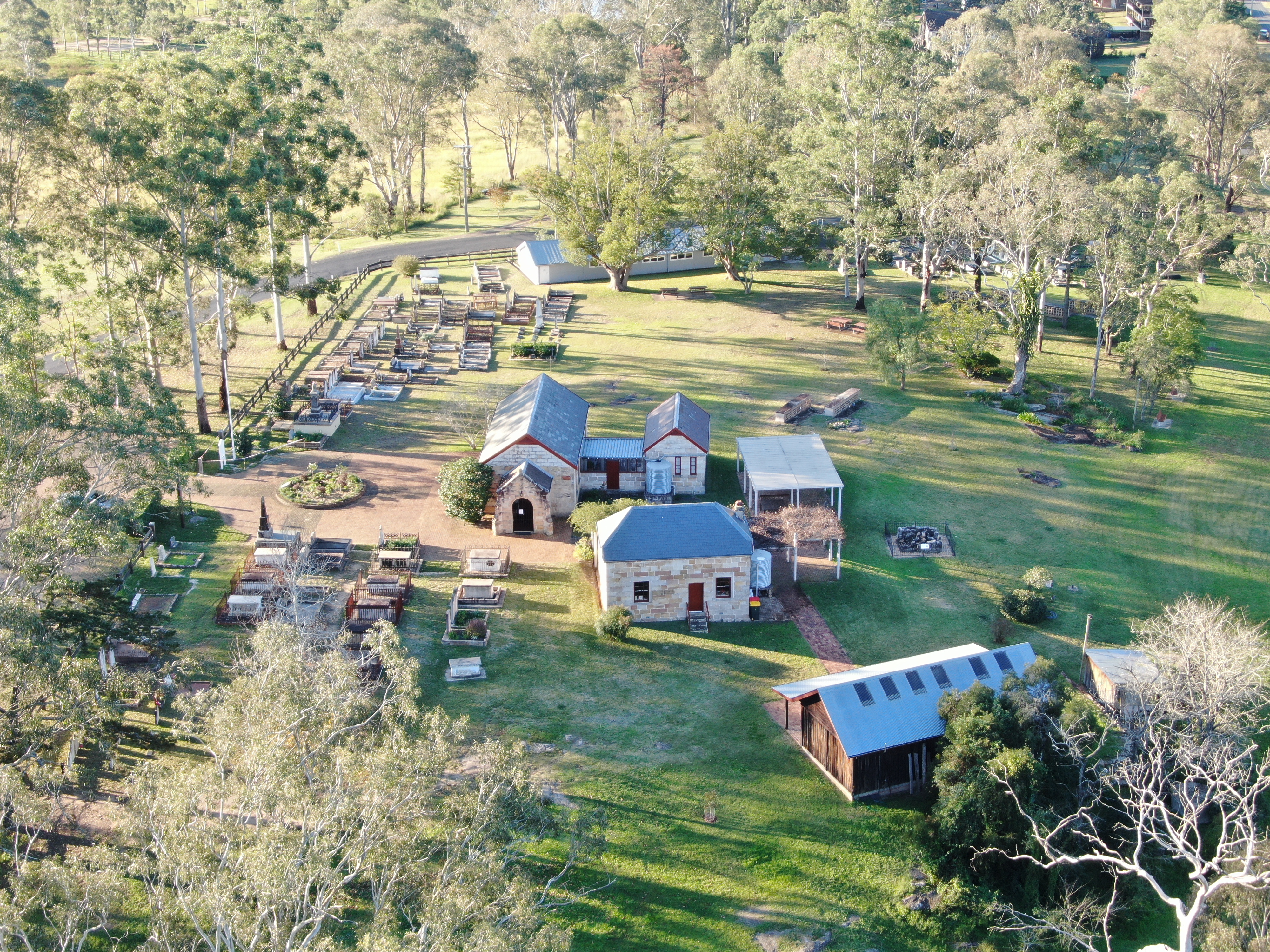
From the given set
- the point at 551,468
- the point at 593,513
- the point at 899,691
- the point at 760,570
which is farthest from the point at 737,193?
the point at 899,691

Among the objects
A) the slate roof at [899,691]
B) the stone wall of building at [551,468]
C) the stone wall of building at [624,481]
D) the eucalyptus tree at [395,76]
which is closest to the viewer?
the slate roof at [899,691]

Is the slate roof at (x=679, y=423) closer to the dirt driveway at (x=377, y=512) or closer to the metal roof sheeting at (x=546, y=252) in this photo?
the dirt driveway at (x=377, y=512)

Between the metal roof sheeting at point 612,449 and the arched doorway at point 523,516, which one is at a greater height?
the metal roof sheeting at point 612,449

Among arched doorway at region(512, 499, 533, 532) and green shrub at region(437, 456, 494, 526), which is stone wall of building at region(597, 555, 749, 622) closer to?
arched doorway at region(512, 499, 533, 532)

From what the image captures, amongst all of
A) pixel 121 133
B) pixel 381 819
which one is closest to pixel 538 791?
pixel 381 819

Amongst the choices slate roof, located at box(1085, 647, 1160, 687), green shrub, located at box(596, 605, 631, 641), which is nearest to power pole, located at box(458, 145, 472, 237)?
green shrub, located at box(596, 605, 631, 641)

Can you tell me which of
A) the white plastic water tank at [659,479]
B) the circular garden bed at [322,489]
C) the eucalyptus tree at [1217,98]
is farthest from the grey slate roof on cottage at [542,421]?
the eucalyptus tree at [1217,98]
